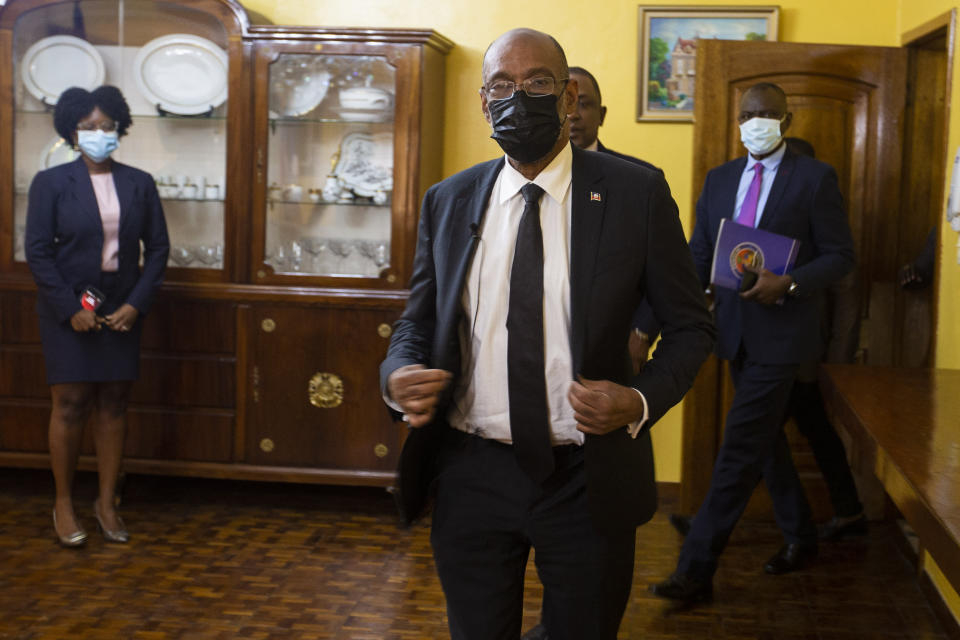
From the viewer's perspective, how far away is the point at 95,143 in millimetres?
3713

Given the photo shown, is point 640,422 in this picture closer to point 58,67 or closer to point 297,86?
point 297,86

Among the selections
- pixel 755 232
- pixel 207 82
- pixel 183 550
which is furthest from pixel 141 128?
pixel 755 232

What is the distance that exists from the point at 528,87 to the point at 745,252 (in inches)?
68.9

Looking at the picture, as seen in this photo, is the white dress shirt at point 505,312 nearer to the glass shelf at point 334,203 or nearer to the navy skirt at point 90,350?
the navy skirt at point 90,350

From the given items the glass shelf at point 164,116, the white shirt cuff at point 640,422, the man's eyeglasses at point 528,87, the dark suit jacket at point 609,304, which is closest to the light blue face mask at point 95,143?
the glass shelf at point 164,116

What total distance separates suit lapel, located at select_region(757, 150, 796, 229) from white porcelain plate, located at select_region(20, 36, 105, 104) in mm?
2808

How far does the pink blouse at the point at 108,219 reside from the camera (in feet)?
12.3

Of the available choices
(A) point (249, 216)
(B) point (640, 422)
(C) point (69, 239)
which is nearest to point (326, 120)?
(A) point (249, 216)

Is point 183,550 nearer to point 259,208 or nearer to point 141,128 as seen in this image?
point 259,208

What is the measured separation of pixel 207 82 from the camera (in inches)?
171

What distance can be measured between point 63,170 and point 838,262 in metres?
2.70

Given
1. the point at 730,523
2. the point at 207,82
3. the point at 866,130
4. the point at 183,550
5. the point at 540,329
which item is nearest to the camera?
the point at 540,329

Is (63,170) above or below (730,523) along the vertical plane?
above

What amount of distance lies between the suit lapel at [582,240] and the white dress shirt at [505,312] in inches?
1.4
